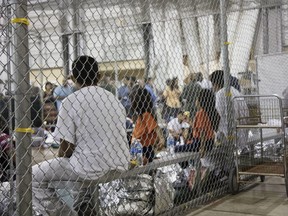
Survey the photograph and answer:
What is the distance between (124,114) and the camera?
9.54ft

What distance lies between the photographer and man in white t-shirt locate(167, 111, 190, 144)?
5.34 meters

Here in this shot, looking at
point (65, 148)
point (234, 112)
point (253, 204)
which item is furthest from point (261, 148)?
point (65, 148)

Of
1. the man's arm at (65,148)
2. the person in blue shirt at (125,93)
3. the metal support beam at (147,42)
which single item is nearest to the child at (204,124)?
the metal support beam at (147,42)

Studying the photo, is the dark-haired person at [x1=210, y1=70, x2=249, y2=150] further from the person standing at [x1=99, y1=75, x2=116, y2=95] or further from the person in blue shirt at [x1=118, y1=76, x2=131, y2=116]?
the person in blue shirt at [x1=118, y1=76, x2=131, y2=116]

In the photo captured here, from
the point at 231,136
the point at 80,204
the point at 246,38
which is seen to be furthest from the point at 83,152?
the point at 246,38

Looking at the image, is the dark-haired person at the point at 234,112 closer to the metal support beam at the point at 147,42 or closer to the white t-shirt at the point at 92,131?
the metal support beam at the point at 147,42

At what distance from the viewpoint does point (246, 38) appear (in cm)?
784

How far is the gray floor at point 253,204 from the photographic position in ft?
11.7

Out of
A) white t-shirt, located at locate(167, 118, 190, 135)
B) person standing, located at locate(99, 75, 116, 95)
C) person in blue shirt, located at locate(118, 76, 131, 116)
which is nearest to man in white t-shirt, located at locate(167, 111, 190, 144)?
white t-shirt, located at locate(167, 118, 190, 135)

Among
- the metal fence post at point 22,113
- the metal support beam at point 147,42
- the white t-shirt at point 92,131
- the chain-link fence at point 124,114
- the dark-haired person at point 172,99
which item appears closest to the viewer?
the metal fence post at point 22,113

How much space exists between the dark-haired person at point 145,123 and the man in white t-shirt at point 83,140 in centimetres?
111

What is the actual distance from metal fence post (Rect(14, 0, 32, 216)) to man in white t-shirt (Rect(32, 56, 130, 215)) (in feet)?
1.70

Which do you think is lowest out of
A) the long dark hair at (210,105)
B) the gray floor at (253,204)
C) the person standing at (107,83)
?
the gray floor at (253,204)

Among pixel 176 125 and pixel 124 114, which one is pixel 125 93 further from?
pixel 124 114
